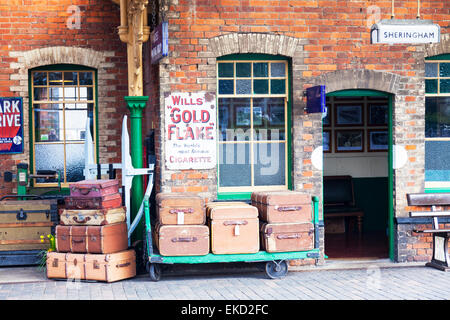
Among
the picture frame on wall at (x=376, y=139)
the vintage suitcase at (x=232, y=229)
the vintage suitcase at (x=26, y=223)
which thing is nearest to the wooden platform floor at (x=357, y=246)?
the picture frame on wall at (x=376, y=139)

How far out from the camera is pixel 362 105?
12953 millimetres

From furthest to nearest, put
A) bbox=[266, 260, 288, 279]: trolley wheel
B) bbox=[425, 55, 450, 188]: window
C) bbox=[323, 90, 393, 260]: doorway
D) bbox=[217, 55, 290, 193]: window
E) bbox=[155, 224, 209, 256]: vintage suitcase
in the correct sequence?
bbox=[323, 90, 393, 260]: doorway
bbox=[425, 55, 450, 188]: window
bbox=[217, 55, 290, 193]: window
bbox=[266, 260, 288, 279]: trolley wheel
bbox=[155, 224, 209, 256]: vintage suitcase

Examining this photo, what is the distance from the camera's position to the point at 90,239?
28.1 feet

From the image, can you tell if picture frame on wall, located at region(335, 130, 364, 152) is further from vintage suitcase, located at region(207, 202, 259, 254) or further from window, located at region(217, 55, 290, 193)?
vintage suitcase, located at region(207, 202, 259, 254)

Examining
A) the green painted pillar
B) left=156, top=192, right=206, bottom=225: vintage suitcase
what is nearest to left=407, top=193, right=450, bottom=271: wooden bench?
left=156, top=192, right=206, bottom=225: vintage suitcase

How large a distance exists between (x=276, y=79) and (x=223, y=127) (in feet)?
3.54

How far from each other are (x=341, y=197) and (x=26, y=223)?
6.14m

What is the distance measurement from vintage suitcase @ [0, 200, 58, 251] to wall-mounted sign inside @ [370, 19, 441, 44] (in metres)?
5.31

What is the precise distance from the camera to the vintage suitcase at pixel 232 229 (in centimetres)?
845

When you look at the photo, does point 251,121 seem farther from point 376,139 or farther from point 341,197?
point 376,139

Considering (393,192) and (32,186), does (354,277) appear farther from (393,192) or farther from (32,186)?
(32,186)

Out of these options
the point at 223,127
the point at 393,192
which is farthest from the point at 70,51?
the point at 393,192

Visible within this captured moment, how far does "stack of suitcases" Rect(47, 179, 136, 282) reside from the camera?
8.52 metres

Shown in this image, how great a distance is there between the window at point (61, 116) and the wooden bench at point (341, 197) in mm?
4744
